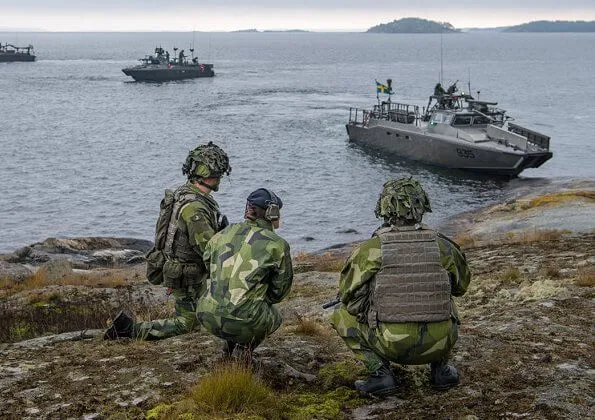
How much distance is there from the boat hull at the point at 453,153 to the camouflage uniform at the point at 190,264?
3013cm

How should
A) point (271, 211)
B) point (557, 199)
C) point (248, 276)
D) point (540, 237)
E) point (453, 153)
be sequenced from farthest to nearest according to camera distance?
point (453, 153) → point (557, 199) → point (540, 237) → point (271, 211) → point (248, 276)

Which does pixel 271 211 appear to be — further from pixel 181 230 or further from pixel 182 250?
pixel 182 250

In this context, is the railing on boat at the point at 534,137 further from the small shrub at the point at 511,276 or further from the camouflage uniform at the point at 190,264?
the camouflage uniform at the point at 190,264

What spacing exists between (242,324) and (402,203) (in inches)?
60.5

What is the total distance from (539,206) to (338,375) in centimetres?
2062

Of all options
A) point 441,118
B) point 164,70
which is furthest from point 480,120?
point 164,70

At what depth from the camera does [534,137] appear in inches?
1442

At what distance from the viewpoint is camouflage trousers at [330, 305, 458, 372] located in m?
5.26

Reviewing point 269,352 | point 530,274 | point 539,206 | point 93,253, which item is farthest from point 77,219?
point 269,352

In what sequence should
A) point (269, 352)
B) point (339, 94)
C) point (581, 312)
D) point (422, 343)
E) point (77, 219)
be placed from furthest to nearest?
point (339, 94) < point (77, 219) < point (581, 312) < point (269, 352) < point (422, 343)

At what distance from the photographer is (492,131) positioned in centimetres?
3722

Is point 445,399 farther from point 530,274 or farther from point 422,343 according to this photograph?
point 530,274

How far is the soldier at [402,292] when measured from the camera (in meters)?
5.21

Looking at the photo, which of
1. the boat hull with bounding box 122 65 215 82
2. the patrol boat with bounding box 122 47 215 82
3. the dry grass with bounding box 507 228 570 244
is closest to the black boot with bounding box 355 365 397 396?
the dry grass with bounding box 507 228 570 244
